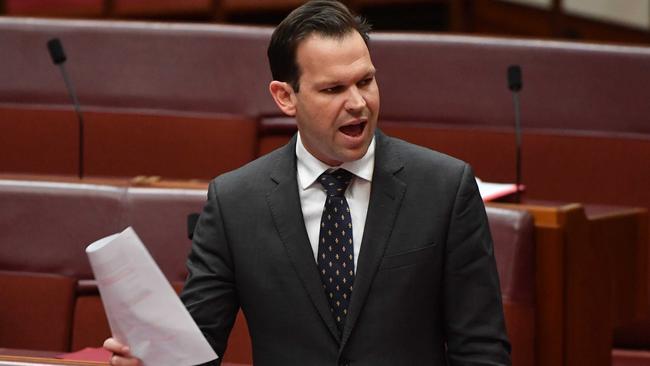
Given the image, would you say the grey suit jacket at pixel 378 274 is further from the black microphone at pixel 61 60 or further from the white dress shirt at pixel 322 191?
the black microphone at pixel 61 60

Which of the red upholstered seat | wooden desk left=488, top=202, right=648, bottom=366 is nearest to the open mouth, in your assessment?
wooden desk left=488, top=202, right=648, bottom=366

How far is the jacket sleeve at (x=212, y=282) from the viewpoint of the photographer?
1.97 ft

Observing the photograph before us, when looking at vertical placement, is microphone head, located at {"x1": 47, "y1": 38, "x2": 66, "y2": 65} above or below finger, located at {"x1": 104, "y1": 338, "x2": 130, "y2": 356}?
above

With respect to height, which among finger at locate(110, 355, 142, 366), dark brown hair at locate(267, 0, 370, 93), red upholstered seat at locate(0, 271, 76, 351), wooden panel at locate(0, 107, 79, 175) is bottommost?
red upholstered seat at locate(0, 271, 76, 351)

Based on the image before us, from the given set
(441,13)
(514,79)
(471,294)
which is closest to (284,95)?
(471,294)

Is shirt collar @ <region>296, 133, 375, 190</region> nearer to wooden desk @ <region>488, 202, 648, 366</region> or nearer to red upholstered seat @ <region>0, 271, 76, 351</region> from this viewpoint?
wooden desk @ <region>488, 202, 648, 366</region>

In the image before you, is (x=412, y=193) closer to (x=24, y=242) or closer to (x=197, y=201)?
(x=197, y=201)

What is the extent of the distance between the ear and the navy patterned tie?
0.05m

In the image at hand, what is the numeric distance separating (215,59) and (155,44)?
0.21ft

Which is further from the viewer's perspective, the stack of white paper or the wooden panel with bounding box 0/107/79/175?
the wooden panel with bounding box 0/107/79/175

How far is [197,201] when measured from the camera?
2.89ft

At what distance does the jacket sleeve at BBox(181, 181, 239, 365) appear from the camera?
1.97 ft

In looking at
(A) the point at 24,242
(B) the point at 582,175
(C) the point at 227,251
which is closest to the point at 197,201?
(A) the point at 24,242

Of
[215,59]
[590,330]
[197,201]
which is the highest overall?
[215,59]
